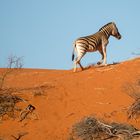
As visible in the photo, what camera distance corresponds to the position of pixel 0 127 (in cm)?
1211

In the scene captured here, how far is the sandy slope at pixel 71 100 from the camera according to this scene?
39.1 feet

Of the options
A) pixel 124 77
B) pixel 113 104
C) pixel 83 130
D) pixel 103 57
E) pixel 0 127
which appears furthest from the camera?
pixel 103 57

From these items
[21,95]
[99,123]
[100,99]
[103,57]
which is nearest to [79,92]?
[100,99]

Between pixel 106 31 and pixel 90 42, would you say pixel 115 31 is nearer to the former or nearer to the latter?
pixel 106 31

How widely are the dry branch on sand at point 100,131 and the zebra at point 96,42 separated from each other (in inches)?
259

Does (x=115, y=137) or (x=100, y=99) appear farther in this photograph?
(x=100, y=99)

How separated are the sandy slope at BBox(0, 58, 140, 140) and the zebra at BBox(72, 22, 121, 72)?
1.76m

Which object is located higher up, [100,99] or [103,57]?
[103,57]

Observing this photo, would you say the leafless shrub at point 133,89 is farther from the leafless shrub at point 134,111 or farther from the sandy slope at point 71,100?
the leafless shrub at point 134,111

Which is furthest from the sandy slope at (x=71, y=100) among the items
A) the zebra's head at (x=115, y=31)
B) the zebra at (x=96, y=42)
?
the zebra's head at (x=115, y=31)

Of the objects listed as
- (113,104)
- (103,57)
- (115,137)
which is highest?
(103,57)

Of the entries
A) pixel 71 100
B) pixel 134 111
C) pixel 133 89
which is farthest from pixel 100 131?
pixel 133 89

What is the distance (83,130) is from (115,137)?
0.75m

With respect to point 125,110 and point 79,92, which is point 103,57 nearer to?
point 79,92
